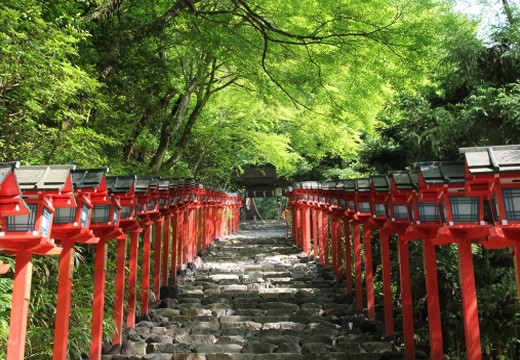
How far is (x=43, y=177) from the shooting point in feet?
12.5

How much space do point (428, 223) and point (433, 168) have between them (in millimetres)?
846

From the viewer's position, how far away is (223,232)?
22.6m

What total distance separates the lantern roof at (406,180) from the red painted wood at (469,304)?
4.13 ft

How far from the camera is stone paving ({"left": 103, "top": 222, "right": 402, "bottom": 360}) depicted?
6203mm

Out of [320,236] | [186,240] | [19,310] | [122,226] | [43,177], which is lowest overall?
[320,236]

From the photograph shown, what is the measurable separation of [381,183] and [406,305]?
195 cm

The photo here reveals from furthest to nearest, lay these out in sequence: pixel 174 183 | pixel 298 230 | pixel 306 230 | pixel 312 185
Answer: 1. pixel 298 230
2. pixel 306 230
3. pixel 312 185
4. pixel 174 183

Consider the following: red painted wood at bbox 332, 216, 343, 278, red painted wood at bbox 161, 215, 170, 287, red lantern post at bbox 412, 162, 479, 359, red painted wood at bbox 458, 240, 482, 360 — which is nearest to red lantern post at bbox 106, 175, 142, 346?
red painted wood at bbox 161, 215, 170, 287

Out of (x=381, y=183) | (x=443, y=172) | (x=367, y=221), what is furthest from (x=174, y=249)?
(x=443, y=172)

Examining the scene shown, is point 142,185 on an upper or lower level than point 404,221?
upper

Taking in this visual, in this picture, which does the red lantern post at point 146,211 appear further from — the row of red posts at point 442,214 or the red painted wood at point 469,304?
the red painted wood at point 469,304

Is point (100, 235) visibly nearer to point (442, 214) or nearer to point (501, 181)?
point (442, 214)

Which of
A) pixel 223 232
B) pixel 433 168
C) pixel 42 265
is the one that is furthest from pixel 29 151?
pixel 223 232

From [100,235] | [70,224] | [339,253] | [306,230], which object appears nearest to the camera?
[70,224]
